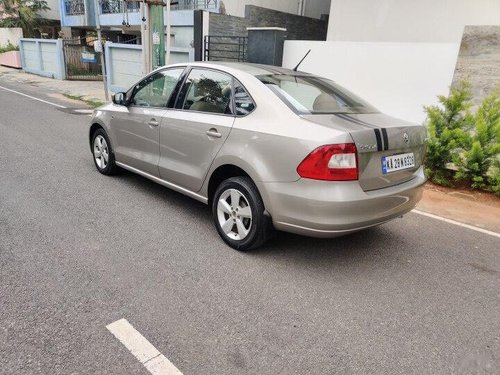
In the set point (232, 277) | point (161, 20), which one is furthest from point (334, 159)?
point (161, 20)

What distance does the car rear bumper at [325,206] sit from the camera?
10.3ft

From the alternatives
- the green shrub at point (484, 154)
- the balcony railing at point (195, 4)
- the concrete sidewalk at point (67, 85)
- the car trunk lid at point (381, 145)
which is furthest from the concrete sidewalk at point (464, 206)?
the balcony railing at point (195, 4)

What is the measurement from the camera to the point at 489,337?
2756 millimetres

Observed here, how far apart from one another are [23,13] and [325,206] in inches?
1231

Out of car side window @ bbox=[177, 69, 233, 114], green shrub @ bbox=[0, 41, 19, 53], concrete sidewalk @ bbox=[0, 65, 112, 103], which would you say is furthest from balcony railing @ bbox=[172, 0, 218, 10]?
green shrub @ bbox=[0, 41, 19, 53]

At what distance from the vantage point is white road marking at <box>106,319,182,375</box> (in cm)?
232

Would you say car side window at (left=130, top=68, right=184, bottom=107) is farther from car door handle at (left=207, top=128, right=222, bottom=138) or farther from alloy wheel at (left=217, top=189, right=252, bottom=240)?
alloy wheel at (left=217, top=189, right=252, bottom=240)

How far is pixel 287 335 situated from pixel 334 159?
1.31 m

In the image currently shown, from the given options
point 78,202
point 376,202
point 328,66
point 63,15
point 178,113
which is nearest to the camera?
point 376,202

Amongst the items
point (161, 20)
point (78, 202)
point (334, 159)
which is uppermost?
point (161, 20)

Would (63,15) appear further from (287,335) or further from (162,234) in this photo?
(287,335)

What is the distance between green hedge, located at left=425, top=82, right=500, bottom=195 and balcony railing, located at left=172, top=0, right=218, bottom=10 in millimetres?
12041

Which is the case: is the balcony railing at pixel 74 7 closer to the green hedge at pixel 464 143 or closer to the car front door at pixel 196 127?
the car front door at pixel 196 127

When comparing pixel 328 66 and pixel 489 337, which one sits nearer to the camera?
pixel 489 337
